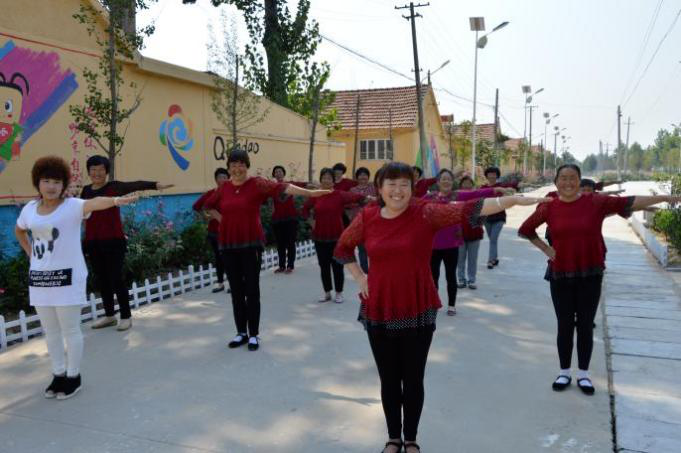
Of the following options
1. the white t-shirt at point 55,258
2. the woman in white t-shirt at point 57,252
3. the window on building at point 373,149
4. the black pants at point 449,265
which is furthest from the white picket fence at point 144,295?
the window on building at point 373,149

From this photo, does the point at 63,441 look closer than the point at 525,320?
Yes

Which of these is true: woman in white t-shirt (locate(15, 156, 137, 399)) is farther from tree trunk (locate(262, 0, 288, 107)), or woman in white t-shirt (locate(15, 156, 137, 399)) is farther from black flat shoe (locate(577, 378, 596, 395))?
tree trunk (locate(262, 0, 288, 107))

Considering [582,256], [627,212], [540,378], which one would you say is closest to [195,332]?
[540,378]

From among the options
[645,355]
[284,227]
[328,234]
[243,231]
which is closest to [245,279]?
[243,231]

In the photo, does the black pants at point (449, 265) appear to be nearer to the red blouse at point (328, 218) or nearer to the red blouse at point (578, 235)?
the red blouse at point (328, 218)

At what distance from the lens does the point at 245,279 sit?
211 inches

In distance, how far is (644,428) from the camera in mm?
3711

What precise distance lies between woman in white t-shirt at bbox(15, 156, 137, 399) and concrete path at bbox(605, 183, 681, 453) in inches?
151

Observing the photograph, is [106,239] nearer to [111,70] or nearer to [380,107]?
[111,70]

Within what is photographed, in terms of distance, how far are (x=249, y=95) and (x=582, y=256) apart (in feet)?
33.2

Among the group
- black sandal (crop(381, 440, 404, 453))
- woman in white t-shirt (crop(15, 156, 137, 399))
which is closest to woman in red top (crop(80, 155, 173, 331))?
woman in white t-shirt (crop(15, 156, 137, 399))

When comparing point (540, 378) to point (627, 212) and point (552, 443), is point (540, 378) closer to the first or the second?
point (552, 443)

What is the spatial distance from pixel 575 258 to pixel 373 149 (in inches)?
1038

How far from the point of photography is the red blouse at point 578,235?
4164 mm
